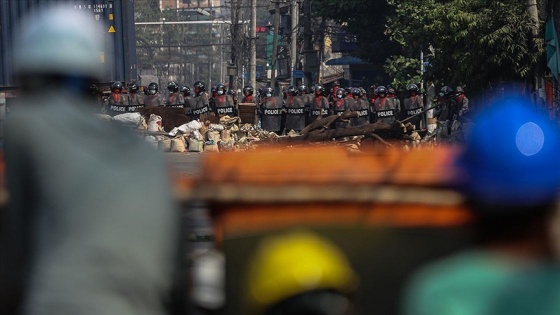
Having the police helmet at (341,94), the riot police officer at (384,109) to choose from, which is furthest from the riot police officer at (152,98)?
the riot police officer at (384,109)

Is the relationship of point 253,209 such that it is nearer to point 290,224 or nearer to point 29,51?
point 290,224

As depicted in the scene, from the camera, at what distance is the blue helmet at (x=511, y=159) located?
2449mm

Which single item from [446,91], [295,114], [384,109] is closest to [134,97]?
[295,114]

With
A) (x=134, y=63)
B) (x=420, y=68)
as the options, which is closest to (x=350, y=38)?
(x=420, y=68)

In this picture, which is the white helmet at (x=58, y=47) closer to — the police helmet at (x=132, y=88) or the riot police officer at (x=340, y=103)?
the police helmet at (x=132, y=88)

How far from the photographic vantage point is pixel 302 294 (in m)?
2.55

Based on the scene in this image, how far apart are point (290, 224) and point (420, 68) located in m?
29.9

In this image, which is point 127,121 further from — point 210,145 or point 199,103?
point 199,103

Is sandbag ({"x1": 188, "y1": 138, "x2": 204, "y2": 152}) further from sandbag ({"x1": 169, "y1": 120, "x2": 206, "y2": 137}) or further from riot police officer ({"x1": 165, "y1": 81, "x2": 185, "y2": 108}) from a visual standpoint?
riot police officer ({"x1": 165, "y1": 81, "x2": 185, "y2": 108})

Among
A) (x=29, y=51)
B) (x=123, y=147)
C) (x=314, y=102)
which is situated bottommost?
(x=314, y=102)

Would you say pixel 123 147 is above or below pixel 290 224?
above

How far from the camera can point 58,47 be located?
2.80 metres

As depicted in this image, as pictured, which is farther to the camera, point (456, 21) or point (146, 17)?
point (146, 17)

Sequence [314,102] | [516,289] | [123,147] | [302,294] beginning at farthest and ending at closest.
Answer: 1. [314,102]
2. [123,147]
3. [302,294]
4. [516,289]
